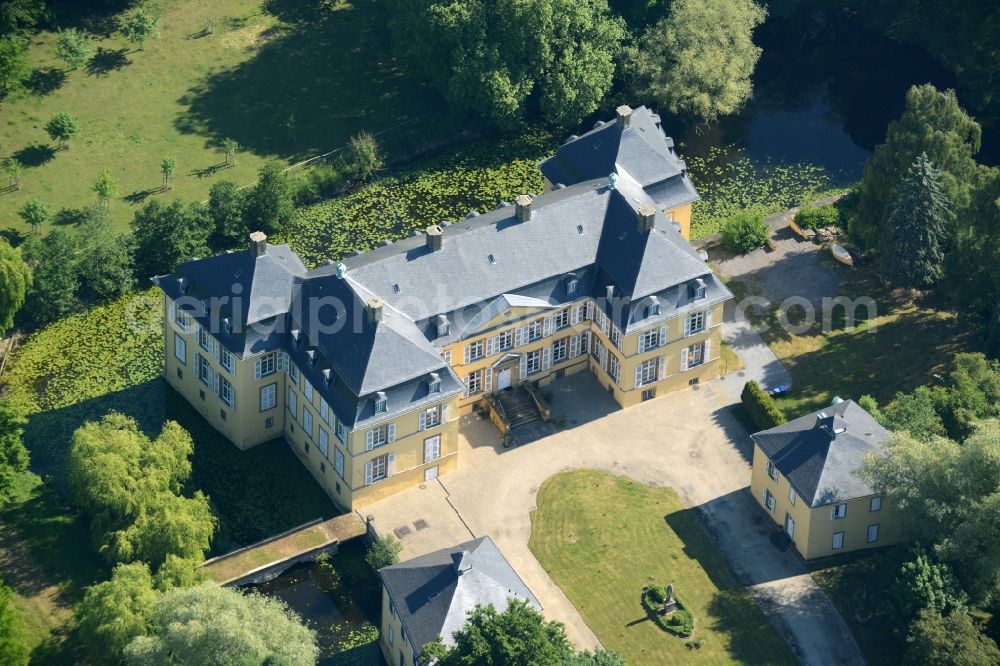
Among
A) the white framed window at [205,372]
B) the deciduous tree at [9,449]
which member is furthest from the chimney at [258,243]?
the deciduous tree at [9,449]

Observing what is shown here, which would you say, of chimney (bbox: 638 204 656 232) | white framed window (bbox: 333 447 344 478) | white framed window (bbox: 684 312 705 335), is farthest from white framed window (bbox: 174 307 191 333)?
white framed window (bbox: 684 312 705 335)

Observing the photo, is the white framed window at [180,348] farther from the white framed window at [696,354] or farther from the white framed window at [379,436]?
the white framed window at [696,354]

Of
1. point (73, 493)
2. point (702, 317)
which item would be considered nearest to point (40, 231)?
point (73, 493)

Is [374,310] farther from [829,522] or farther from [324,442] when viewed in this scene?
[829,522]

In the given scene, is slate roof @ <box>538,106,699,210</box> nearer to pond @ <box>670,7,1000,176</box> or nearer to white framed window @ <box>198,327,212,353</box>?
pond @ <box>670,7,1000,176</box>

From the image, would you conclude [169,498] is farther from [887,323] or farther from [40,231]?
[887,323]
